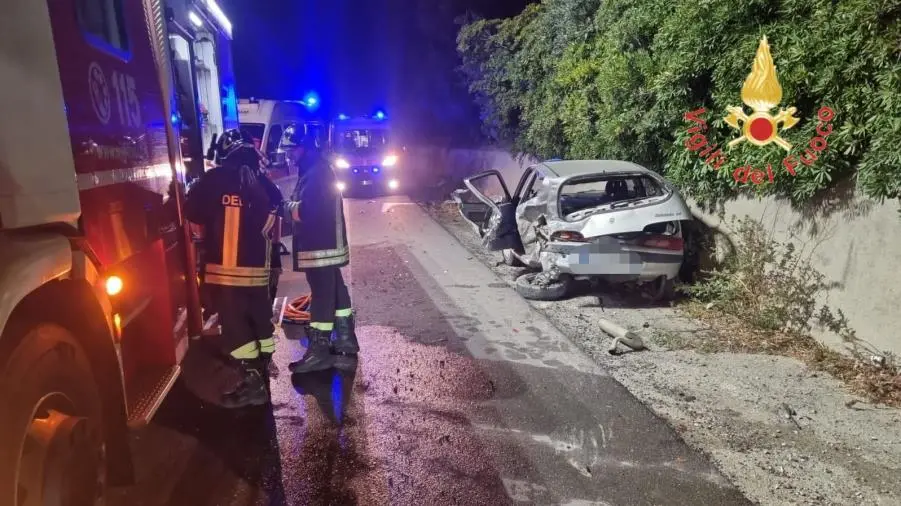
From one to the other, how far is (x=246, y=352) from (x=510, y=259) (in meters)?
4.86

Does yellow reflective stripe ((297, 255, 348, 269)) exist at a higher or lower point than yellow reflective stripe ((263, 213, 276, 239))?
lower

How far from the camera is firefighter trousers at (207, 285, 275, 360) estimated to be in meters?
3.79

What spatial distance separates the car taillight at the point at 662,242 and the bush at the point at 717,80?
762 millimetres

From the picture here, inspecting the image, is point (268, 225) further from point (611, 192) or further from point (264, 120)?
point (264, 120)

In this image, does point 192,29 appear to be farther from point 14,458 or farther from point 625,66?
point 625,66

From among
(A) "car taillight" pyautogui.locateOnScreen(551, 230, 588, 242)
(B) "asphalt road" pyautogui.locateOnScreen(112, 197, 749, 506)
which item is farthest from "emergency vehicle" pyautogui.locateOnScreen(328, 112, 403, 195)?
A: (B) "asphalt road" pyautogui.locateOnScreen(112, 197, 749, 506)

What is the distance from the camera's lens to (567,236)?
19.5 feet

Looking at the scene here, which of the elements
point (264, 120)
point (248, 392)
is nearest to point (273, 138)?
point (264, 120)

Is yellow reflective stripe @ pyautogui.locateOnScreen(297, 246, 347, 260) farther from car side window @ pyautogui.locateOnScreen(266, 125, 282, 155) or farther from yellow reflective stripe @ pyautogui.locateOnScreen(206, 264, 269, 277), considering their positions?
car side window @ pyautogui.locateOnScreen(266, 125, 282, 155)

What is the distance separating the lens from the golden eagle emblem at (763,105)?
16.0 feet

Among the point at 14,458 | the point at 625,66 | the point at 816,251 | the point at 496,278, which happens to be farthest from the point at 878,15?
the point at 14,458

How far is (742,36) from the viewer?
5.29 metres

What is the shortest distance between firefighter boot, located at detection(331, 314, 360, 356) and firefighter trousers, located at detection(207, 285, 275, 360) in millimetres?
742

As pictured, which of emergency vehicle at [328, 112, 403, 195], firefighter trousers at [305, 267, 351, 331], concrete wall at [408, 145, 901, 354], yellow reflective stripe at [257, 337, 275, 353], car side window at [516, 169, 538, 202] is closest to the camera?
yellow reflective stripe at [257, 337, 275, 353]
